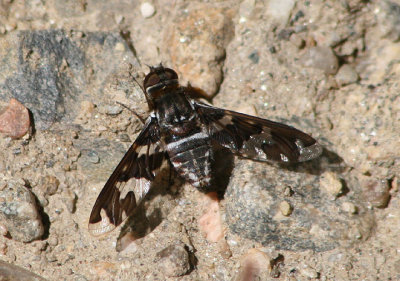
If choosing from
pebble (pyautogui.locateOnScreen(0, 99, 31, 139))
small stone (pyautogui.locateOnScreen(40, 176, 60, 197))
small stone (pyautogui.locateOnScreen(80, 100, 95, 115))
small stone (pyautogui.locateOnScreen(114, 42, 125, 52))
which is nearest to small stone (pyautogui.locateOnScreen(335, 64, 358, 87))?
small stone (pyautogui.locateOnScreen(114, 42, 125, 52))

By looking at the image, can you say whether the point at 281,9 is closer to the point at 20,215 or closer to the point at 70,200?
the point at 70,200

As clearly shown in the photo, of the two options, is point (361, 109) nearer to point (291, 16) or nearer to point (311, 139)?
point (311, 139)

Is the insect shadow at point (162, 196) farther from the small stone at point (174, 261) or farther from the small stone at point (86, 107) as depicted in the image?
the small stone at point (86, 107)

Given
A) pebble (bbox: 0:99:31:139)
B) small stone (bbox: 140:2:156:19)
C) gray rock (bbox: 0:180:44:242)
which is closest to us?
gray rock (bbox: 0:180:44:242)

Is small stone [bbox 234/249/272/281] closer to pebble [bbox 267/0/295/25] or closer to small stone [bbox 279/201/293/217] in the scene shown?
small stone [bbox 279/201/293/217]

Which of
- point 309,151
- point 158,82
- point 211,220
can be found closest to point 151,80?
point 158,82
